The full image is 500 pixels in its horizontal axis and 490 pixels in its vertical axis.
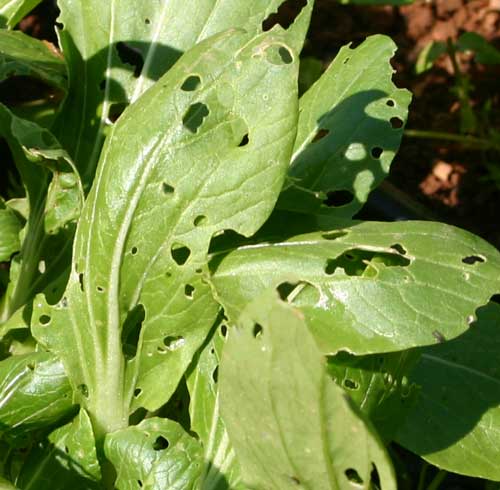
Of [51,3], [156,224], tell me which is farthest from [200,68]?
[51,3]

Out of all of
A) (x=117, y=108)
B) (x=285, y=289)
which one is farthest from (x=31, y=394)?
(x=117, y=108)

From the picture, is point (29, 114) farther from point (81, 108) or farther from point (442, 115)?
point (442, 115)

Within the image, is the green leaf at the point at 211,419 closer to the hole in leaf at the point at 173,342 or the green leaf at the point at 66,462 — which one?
the hole in leaf at the point at 173,342

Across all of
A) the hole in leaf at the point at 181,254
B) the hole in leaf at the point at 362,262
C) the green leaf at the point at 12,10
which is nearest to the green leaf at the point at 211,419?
the hole in leaf at the point at 181,254

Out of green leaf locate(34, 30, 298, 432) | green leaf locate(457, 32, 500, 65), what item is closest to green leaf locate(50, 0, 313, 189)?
green leaf locate(34, 30, 298, 432)

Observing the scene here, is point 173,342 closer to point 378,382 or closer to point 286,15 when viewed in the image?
point 378,382

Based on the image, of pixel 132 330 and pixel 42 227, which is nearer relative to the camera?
pixel 132 330
